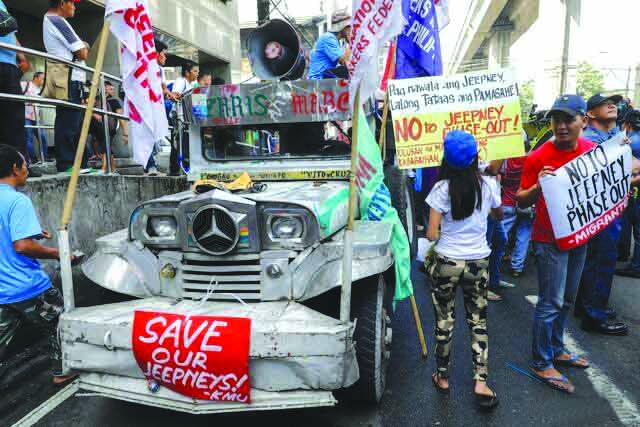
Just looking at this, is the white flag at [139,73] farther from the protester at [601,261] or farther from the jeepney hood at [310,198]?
the protester at [601,261]

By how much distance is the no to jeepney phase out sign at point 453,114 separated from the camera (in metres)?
4.02

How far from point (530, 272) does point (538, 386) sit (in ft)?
10.4

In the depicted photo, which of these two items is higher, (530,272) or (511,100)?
(511,100)

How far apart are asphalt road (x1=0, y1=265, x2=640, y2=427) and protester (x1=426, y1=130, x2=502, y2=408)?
0.77 ft

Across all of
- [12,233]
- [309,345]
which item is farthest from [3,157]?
[309,345]

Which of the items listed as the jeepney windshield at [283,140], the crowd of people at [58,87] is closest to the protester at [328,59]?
the jeepney windshield at [283,140]

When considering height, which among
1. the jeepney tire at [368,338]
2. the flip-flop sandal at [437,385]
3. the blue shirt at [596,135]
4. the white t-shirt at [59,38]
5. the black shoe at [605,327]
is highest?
the white t-shirt at [59,38]

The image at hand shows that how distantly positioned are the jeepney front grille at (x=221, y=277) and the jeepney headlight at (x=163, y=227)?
21cm

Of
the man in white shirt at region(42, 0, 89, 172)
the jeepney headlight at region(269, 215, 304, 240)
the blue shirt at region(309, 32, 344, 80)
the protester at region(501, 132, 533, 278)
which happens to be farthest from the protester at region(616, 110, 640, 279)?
the man in white shirt at region(42, 0, 89, 172)

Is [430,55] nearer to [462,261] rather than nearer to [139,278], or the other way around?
[462,261]

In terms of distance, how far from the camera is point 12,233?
121 inches

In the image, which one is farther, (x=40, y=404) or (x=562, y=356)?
(x=562, y=356)

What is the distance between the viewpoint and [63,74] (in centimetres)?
543

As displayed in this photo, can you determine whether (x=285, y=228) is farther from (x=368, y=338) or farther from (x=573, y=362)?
(x=573, y=362)
